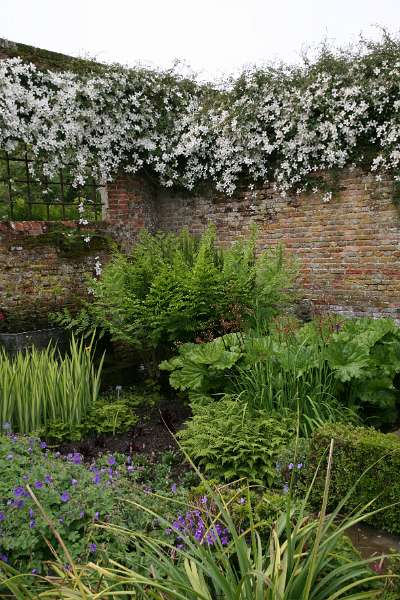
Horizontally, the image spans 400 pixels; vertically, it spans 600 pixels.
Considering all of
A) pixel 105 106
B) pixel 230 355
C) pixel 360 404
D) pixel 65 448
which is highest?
pixel 105 106

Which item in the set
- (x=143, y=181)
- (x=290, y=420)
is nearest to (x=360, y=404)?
(x=290, y=420)

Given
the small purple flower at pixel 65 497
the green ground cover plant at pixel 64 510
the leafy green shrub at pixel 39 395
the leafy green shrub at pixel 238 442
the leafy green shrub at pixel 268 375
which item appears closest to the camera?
the green ground cover plant at pixel 64 510

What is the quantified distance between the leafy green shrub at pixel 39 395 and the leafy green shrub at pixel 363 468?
2.26 m

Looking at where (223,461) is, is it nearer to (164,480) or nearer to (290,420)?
(164,480)

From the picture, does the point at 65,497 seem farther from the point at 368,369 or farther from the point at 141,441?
the point at 368,369

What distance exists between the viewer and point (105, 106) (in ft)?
25.8

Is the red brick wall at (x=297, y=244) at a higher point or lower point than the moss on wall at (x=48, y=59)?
lower

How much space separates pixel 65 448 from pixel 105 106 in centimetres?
526

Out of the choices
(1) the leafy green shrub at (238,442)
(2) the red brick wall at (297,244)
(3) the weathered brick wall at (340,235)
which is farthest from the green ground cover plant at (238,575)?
(3) the weathered brick wall at (340,235)

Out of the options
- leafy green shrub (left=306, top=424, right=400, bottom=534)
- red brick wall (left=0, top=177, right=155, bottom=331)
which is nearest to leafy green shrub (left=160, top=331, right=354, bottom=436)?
leafy green shrub (left=306, top=424, right=400, bottom=534)

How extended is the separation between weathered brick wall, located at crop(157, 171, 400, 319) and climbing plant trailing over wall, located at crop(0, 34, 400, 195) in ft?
0.82

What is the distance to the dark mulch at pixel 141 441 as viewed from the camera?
4.33 m

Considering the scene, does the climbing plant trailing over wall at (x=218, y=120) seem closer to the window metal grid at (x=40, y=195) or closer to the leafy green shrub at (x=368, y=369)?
the window metal grid at (x=40, y=195)

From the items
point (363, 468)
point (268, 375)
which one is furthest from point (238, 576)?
point (268, 375)
